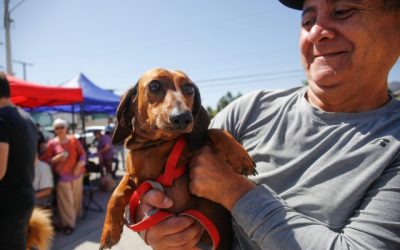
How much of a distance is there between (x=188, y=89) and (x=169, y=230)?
32.4 inches

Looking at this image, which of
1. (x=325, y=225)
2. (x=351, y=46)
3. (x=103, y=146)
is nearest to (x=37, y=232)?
(x=325, y=225)

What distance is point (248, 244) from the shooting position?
1.38m

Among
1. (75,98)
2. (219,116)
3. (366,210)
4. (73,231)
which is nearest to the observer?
(366,210)

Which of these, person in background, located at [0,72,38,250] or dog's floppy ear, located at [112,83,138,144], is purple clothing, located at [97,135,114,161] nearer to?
person in background, located at [0,72,38,250]

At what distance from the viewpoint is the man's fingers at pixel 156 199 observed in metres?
1.47

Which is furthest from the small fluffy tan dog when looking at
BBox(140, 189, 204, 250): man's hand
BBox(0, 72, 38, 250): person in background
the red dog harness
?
BBox(140, 189, 204, 250): man's hand

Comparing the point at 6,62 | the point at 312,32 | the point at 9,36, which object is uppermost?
the point at 312,32

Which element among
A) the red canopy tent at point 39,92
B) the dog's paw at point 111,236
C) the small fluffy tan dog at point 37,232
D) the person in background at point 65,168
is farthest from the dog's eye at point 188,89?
the person in background at point 65,168

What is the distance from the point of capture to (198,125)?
1.74 metres

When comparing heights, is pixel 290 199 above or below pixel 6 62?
above

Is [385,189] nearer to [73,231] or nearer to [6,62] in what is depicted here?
[73,231]

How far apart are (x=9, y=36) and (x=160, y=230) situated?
1363 cm

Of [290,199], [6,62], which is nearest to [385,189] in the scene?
[290,199]

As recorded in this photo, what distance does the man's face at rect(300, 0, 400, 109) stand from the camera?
1.33 metres
